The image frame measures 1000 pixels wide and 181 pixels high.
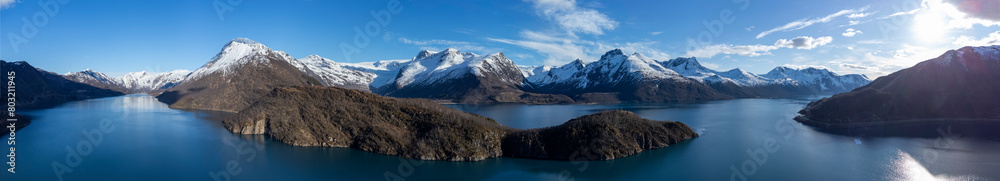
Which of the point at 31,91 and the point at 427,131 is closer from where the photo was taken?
the point at 427,131

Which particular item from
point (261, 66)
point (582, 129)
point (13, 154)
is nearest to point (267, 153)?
point (13, 154)

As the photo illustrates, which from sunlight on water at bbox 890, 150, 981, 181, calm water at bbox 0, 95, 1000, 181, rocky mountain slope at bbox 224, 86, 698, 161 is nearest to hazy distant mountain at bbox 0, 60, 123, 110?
calm water at bbox 0, 95, 1000, 181

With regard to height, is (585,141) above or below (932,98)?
below

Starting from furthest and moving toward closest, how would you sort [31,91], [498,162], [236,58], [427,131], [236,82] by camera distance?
[236,58] < [31,91] < [236,82] < [427,131] < [498,162]

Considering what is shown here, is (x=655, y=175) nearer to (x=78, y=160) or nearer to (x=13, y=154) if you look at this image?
(x=78, y=160)

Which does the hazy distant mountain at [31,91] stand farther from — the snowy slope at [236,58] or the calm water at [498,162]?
the calm water at [498,162]

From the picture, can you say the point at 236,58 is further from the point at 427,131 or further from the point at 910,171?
the point at 910,171

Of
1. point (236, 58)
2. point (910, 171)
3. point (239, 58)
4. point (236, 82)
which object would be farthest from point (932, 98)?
point (236, 58)

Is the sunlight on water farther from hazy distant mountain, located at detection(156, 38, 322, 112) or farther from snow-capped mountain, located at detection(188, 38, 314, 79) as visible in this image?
snow-capped mountain, located at detection(188, 38, 314, 79)
